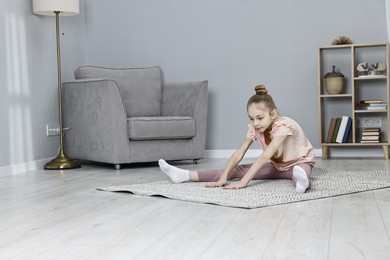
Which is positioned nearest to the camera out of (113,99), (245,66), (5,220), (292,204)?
(5,220)

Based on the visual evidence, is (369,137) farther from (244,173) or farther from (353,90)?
(244,173)

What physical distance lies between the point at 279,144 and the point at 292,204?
530mm

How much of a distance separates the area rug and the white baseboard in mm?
1328

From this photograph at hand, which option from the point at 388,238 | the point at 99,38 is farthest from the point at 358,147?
the point at 388,238

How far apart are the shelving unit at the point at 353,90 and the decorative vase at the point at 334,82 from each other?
53 mm

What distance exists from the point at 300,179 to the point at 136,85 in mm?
2569

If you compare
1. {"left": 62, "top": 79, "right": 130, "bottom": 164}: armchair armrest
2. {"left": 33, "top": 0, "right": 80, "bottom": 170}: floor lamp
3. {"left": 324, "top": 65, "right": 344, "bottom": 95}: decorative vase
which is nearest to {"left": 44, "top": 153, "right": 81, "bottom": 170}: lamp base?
{"left": 33, "top": 0, "right": 80, "bottom": 170}: floor lamp

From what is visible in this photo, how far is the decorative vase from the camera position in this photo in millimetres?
5141

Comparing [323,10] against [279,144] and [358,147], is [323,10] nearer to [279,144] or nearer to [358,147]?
[358,147]

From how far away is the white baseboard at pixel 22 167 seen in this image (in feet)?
14.7

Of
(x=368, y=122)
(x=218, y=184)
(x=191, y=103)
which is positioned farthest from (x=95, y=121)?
(x=368, y=122)

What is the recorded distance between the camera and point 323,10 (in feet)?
17.6

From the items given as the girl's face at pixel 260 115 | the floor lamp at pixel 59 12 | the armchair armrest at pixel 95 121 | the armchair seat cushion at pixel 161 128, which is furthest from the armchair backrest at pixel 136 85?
the girl's face at pixel 260 115

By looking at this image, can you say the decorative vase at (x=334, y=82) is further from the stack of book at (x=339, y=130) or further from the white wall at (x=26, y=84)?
the white wall at (x=26, y=84)
